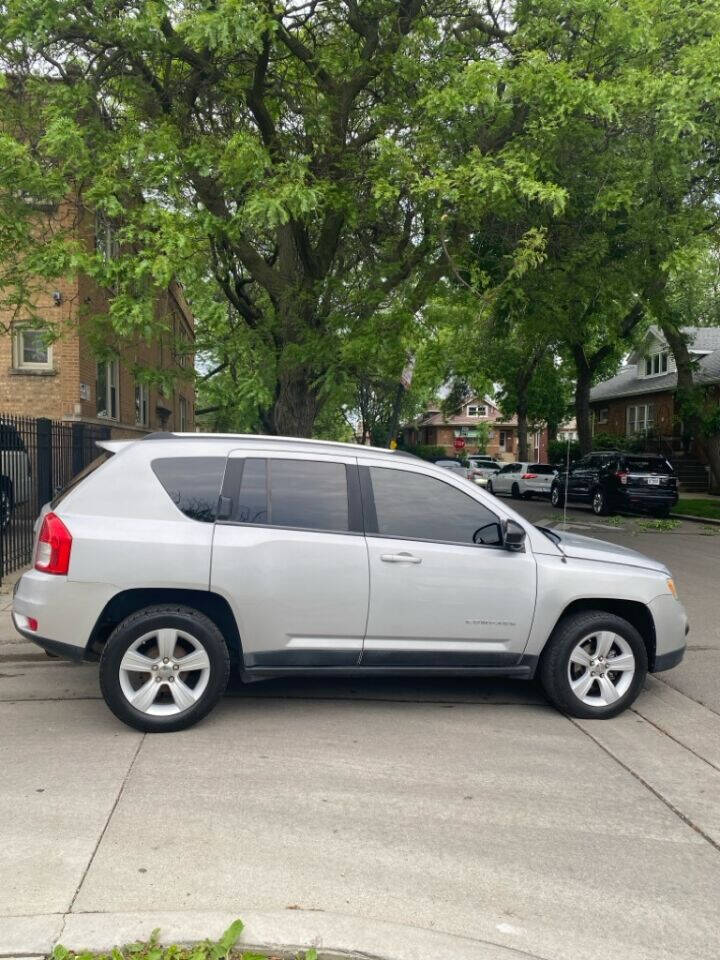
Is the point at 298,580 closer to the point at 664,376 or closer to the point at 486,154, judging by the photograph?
the point at 486,154

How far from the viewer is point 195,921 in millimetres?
2764

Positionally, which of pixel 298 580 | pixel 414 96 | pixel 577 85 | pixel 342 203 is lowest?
pixel 298 580

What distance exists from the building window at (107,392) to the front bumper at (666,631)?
15.8 metres

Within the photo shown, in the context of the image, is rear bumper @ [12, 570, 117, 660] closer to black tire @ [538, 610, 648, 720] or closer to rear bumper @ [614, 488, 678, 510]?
black tire @ [538, 610, 648, 720]

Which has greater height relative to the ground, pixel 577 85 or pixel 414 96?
pixel 414 96

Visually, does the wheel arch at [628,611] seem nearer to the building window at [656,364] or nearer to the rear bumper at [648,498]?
the rear bumper at [648,498]

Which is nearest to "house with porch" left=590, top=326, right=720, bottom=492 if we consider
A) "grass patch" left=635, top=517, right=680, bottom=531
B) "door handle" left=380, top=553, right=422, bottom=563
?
"grass patch" left=635, top=517, right=680, bottom=531

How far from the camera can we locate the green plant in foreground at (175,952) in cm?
254

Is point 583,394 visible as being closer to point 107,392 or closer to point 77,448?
point 107,392

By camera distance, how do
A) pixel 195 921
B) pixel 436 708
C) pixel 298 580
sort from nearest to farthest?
pixel 195 921, pixel 298 580, pixel 436 708

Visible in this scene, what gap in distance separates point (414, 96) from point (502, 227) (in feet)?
7.19

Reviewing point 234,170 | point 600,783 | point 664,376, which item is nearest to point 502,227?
point 234,170

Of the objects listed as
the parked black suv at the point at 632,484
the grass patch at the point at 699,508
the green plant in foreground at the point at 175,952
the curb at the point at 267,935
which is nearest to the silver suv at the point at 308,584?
the curb at the point at 267,935

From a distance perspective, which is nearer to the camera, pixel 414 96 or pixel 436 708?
pixel 436 708
